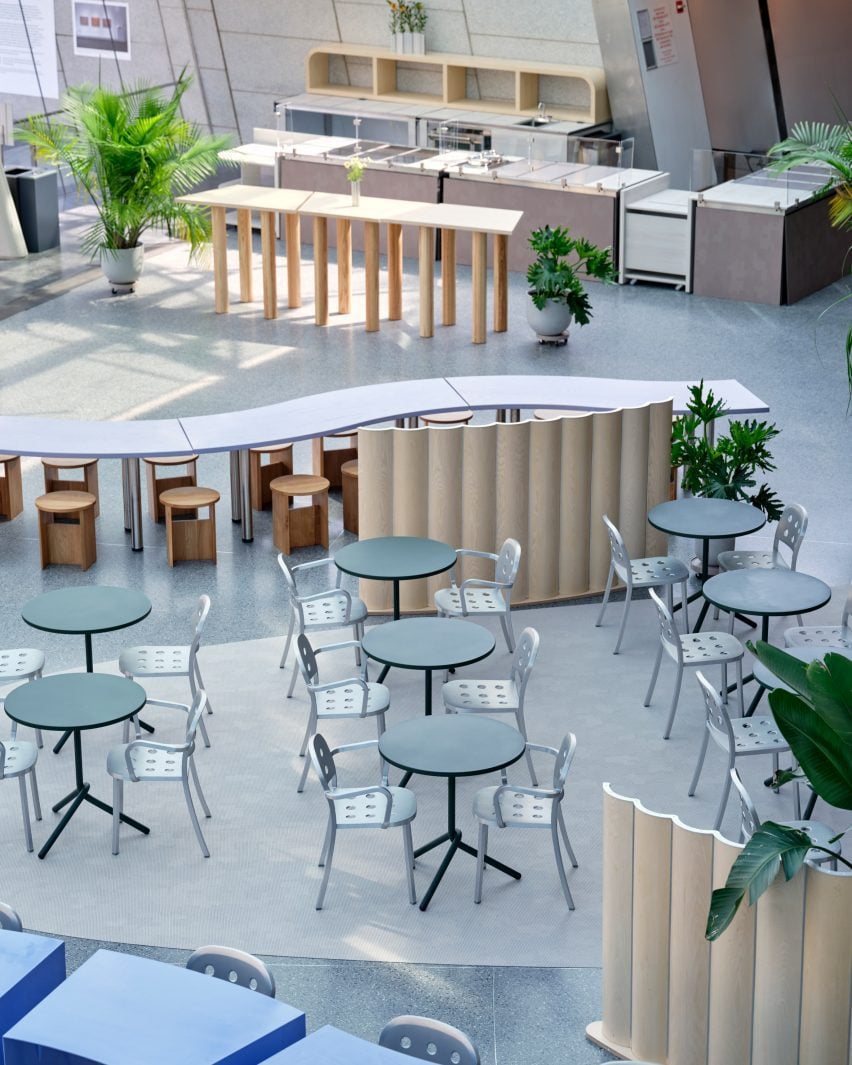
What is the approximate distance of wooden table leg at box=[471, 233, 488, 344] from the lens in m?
14.4

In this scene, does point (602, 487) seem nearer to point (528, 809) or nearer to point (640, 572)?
point (640, 572)

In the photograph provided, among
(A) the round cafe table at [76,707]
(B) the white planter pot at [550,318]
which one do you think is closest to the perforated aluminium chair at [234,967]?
(A) the round cafe table at [76,707]

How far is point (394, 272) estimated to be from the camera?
15.1 m

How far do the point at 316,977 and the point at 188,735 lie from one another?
4.19 feet

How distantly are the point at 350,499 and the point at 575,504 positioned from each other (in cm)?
166

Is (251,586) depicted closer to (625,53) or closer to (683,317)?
(683,317)

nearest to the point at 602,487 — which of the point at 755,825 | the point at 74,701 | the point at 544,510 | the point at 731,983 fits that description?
the point at 544,510

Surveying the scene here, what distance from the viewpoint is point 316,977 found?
6387mm

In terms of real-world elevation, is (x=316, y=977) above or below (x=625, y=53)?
below

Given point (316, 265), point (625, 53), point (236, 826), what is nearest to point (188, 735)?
point (236, 826)

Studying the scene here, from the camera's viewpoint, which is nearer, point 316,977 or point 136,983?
point 136,983

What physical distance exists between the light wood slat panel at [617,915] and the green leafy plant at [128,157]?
11164 millimetres

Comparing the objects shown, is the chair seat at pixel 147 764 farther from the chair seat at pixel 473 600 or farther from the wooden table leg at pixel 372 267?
the wooden table leg at pixel 372 267

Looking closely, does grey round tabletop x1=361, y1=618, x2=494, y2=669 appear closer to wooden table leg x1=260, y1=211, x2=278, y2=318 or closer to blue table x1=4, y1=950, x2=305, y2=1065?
blue table x1=4, y1=950, x2=305, y2=1065
